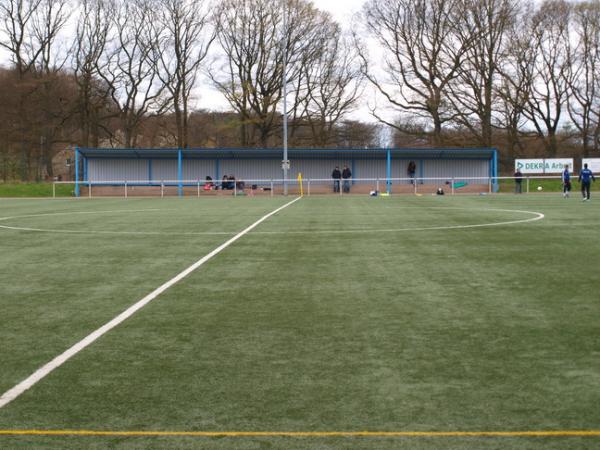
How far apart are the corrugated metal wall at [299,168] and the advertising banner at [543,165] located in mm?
2507

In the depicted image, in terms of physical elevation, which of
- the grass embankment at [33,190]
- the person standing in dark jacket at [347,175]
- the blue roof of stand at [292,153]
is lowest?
the grass embankment at [33,190]

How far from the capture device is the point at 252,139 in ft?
209

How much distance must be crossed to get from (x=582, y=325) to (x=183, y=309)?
12.2ft

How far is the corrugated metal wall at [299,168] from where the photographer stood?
4809cm

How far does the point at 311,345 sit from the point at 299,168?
44.1 meters

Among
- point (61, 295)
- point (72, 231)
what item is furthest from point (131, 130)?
point (61, 295)

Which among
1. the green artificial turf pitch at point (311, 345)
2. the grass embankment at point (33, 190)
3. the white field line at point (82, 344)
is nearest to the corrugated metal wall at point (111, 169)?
the grass embankment at point (33, 190)

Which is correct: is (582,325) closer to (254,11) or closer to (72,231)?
(72,231)

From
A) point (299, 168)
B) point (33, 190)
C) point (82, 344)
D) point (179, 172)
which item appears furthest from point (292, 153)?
point (82, 344)

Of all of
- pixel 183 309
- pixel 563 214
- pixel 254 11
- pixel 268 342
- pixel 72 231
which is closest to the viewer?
pixel 268 342

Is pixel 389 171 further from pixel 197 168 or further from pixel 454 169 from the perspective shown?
pixel 197 168

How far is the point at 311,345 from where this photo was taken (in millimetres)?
5445

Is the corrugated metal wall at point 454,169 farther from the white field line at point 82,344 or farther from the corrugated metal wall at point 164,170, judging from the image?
the white field line at point 82,344

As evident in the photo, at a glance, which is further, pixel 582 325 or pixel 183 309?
pixel 183 309
